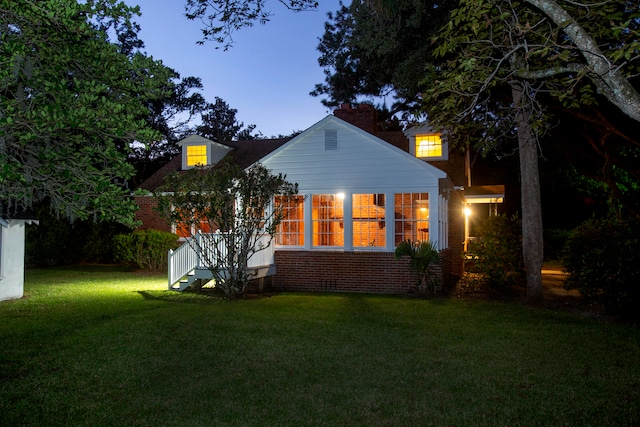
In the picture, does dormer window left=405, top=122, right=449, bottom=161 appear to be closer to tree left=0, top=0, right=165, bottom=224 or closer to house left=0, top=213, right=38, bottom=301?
house left=0, top=213, right=38, bottom=301

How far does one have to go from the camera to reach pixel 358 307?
503 inches

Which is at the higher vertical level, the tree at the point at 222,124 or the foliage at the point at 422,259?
the tree at the point at 222,124

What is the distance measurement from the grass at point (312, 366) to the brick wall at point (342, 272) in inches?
118

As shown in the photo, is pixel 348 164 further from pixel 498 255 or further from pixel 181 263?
pixel 181 263

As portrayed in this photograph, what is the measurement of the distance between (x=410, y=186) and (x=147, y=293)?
27.0 feet

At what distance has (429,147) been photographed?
19875 millimetres

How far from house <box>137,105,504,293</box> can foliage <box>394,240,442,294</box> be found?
425 millimetres

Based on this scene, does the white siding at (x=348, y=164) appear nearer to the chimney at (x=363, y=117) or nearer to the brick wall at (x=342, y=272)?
the brick wall at (x=342, y=272)

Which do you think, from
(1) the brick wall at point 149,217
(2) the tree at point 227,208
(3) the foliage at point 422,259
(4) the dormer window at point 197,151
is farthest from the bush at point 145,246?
(3) the foliage at point 422,259

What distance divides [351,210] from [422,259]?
273 cm

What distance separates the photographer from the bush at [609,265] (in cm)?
1120

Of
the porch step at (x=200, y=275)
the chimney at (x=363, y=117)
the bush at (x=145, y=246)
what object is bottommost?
the porch step at (x=200, y=275)

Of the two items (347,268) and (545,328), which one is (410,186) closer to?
(347,268)

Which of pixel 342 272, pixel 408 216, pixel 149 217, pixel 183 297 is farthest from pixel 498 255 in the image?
pixel 149 217
